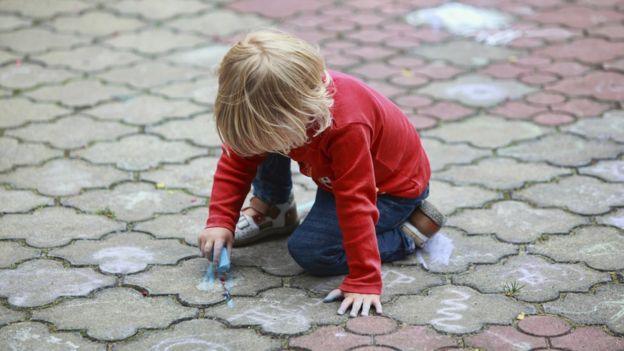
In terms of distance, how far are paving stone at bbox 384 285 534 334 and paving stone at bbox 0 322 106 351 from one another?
0.83 meters

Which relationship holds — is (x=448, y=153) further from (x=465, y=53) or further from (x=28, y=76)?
(x=28, y=76)

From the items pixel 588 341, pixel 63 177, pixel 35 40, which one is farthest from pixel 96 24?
pixel 588 341

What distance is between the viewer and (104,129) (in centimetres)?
405

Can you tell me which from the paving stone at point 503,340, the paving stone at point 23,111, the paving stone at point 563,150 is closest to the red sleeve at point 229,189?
the paving stone at point 503,340

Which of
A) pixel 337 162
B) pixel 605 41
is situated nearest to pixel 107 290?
pixel 337 162

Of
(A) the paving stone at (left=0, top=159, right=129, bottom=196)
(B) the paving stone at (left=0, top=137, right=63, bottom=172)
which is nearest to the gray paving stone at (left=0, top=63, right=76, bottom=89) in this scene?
(B) the paving stone at (left=0, top=137, right=63, bottom=172)

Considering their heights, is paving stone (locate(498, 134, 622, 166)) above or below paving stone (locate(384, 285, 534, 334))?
above

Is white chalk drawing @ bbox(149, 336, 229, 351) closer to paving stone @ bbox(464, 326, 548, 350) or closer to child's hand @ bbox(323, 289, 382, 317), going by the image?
child's hand @ bbox(323, 289, 382, 317)

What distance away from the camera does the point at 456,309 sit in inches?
106

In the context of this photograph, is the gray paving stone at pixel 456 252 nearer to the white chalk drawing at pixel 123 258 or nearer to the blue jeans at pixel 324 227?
the blue jeans at pixel 324 227

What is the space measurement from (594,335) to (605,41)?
2.81m

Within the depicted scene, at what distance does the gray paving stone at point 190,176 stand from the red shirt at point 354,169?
0.58 m

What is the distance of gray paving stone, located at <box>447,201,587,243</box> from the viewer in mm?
3156

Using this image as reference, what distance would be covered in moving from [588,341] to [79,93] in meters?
2.76
